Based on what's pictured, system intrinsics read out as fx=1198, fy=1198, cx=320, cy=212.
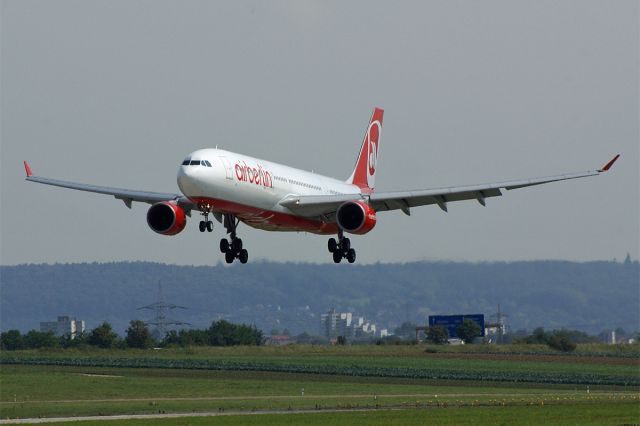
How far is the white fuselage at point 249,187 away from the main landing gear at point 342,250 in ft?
2.89

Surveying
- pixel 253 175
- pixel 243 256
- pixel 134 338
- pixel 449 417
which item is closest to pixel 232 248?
pixel 243 256

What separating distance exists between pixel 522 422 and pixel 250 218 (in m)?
16.4

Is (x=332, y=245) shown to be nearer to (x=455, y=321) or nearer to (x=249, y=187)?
(x=249, y=187)

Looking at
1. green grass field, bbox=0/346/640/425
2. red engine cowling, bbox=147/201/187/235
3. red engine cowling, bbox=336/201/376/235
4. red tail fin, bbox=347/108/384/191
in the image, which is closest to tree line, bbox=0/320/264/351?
green grass field, bbox=0/346/640/425

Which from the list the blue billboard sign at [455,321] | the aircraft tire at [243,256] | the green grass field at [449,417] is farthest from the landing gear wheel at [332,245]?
the blue billboard sign at [455,321]

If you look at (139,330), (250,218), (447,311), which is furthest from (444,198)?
(447,311)

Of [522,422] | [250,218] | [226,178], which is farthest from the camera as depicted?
[250,218]

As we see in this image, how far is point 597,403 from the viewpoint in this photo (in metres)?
61.0

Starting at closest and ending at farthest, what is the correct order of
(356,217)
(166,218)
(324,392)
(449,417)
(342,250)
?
1. (449,417)
2. (166,218)
3. (356,217)
4. (342,250)
5. (324,392)

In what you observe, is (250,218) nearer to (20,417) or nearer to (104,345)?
(20,417)

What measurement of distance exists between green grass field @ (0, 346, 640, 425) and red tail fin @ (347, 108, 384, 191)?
12.7 m

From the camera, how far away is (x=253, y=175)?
54875mm

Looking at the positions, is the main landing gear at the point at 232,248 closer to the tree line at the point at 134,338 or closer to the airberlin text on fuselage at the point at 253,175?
the airberlin text on fuselage at the point at 253,175

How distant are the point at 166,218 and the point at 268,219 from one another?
4860 millimetres
